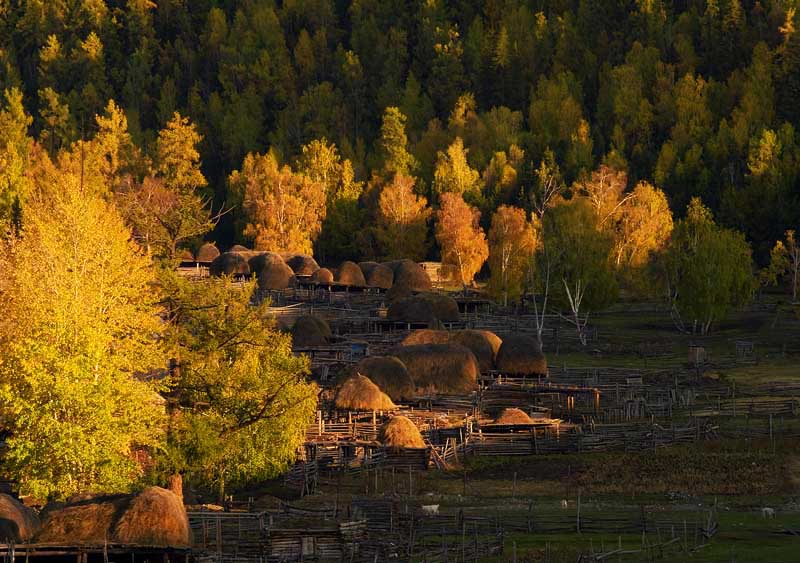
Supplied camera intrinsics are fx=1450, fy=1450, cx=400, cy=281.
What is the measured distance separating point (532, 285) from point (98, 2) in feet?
349

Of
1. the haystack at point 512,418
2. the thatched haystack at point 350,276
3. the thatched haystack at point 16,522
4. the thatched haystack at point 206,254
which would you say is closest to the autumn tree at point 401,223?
the thatched haystack at point 206,254

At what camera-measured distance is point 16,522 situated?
98.2 feet

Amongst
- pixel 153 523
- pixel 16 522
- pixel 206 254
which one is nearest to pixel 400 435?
pixel 153 523

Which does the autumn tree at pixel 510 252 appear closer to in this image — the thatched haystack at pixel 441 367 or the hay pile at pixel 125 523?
the thatched haystack at pixel 441 367

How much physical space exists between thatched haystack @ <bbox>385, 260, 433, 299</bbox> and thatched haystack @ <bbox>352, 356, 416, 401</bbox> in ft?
85.9

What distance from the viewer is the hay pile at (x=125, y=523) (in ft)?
96.6

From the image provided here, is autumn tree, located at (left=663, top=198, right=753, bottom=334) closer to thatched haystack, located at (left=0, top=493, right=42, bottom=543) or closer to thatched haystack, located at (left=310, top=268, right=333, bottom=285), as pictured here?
thatched haystack, located at (left=310, top=268, right=333, bottom=285)

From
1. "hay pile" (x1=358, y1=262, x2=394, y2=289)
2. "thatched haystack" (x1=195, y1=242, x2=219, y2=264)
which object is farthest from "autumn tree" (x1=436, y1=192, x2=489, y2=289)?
"thatched haystack" (x1=195, y1=242, x2=219, y2=264)

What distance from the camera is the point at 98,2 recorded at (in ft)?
544

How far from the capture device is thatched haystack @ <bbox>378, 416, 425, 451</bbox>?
4341 centimetres

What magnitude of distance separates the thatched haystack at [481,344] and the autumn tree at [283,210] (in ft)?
145

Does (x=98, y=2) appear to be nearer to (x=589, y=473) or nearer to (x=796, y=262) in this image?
(x=796, y=262)

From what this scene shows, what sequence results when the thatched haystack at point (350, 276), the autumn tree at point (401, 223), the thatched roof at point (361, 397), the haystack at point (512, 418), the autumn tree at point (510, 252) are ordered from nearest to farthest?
1. the haystack at point (512, 418)
2. the thatched roof at point (361, 397)
3. the autumn tree at point (510, 252)
4. the thatched haystack at point (350, 276)
5. the autumn tree at point (401, 223)

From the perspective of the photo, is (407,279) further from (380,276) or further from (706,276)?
(706,276)
